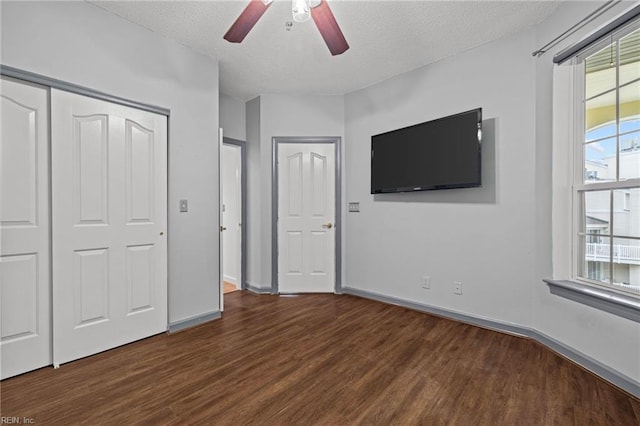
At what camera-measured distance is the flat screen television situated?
2846mm

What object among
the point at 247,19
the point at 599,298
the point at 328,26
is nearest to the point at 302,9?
the point at 328,26

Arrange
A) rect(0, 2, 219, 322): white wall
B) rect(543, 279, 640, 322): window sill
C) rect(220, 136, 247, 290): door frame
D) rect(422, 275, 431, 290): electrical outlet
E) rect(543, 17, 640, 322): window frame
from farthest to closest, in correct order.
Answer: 1. rect(220, 136, 247, 290): door frame
2. rect(422, 275, 431, 290): electrical outlet
3. rect(543, 17, 640, 322): window frame
4. rect(0, 2, 219, 322): white wall
5. rect(543, 279, 640, 322): window sill

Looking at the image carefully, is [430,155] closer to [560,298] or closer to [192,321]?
[560,298]

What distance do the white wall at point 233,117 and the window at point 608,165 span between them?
3686mm

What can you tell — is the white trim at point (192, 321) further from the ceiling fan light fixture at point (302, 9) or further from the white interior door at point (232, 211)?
the ceiling fan light fixture at point (302, 9)

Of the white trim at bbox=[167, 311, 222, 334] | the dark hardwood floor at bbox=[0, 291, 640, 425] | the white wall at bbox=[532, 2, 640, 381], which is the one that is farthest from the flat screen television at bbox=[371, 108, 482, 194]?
the white trim at bbox=[167, 311, 222, 334]

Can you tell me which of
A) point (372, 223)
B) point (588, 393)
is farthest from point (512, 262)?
point (372, 223)

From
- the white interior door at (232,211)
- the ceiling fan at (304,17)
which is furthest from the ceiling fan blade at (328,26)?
the white interior door at (232,211)

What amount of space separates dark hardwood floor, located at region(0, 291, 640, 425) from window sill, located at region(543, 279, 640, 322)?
1.56 ft

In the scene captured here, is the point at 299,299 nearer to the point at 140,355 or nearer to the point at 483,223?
the point at 140,355

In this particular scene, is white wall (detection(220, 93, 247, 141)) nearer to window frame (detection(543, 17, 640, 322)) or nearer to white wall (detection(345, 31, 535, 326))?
white wall (detection(345, 31, 535, 326))

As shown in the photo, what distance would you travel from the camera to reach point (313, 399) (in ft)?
5.89

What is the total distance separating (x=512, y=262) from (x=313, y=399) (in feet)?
6.94

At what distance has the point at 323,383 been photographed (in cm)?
196
